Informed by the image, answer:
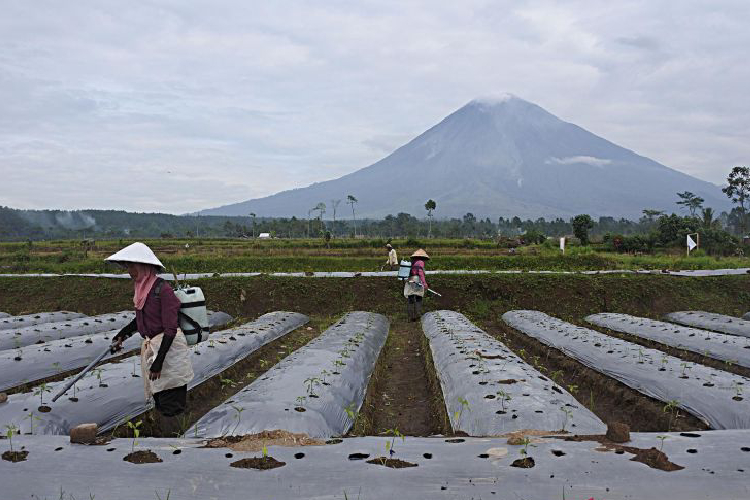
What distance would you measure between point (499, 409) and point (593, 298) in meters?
9.97

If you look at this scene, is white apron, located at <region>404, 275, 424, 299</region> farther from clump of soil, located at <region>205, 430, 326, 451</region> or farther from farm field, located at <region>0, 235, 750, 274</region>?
clump of soil, located at <region>205, 430, 326, 451</region>

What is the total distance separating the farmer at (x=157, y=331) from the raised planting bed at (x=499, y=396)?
2.33m

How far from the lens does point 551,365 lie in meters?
7.70

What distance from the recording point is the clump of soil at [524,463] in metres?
2.81

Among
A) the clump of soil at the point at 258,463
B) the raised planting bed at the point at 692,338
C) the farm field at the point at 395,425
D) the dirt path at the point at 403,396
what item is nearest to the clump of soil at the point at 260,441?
the farm field at the point at 395,425

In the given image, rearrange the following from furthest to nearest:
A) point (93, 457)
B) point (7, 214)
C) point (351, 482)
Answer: point (7, 214), point (93, 457), point (351, 482)

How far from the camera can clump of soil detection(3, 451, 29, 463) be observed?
119 inches

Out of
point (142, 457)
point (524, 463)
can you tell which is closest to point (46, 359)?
→ point (142, 457)

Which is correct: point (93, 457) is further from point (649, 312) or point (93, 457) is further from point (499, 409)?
point (649, 312)

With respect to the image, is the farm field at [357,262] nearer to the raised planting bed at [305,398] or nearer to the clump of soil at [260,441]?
the raised planting bed at [305,398]

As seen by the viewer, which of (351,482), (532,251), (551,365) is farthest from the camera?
(532,251)

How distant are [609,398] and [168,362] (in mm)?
4837

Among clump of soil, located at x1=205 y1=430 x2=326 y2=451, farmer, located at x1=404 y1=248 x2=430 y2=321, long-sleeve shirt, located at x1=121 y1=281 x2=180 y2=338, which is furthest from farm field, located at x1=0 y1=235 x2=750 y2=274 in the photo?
clump of soil, located at x1=205 y1=430 x2=326 y2=451

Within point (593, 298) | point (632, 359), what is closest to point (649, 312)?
point (593, 298)
